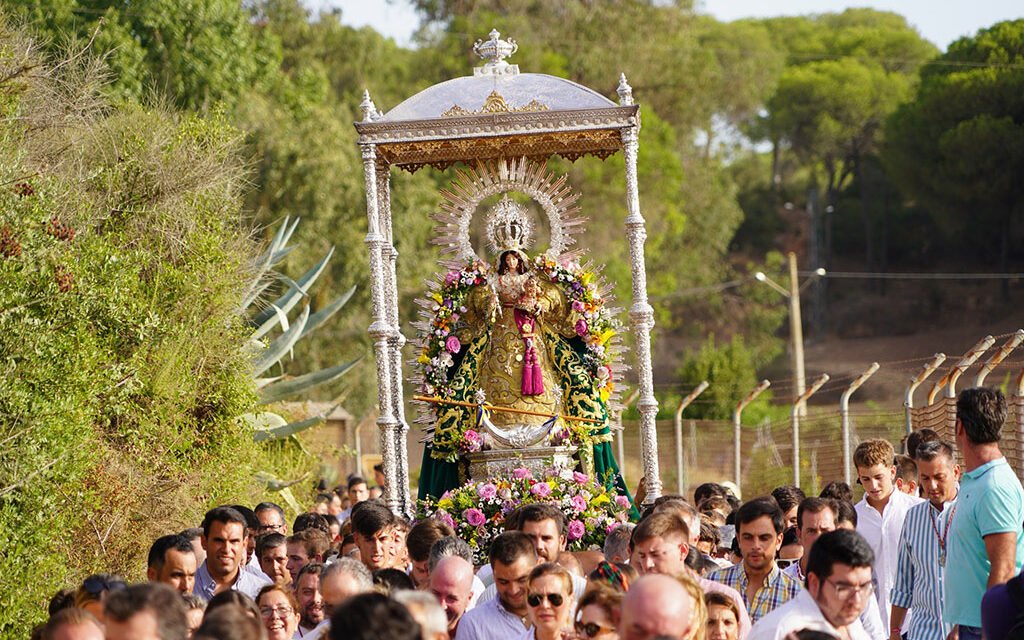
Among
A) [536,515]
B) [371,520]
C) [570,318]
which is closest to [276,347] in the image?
[570,318]

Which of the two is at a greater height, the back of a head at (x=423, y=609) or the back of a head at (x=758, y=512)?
the back of a head at (x=423, y=609)

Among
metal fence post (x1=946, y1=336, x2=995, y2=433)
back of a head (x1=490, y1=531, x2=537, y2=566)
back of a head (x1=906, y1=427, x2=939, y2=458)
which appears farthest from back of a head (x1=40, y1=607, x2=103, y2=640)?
metal fence post (x1=946, y1=336, x2=995, y2=433)

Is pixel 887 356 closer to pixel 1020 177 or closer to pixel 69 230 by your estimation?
pixel 1020 177

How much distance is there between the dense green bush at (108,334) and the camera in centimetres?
1076

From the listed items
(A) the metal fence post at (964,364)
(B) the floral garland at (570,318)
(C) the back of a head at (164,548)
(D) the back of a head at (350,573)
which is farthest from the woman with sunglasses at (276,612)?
(B) the floral garland at (570,318)

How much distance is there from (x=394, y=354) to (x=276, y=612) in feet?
24.7

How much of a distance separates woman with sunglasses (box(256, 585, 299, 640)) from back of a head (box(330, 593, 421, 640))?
2969mm

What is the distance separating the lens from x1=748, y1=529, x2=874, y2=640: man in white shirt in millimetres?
5566

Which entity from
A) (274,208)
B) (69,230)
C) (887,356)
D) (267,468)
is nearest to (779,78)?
(887,356)

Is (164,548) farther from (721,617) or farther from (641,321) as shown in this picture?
(641,321)

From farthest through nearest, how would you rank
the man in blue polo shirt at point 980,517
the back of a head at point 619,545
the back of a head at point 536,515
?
the back of a head at point 619,545 → the back of a head at point 536,515 → the man in blue polo shirt at point 980,517

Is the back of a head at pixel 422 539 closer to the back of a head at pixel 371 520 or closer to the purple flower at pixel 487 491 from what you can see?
the back of a head at pixel 371 520

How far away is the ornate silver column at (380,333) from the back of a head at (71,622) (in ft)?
26.1

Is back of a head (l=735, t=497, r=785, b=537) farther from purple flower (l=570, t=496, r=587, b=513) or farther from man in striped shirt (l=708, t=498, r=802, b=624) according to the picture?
purple flower (l=570, t=496, r=587, b=513)
